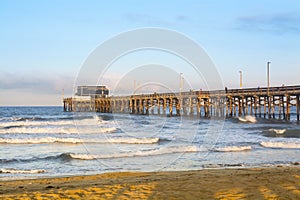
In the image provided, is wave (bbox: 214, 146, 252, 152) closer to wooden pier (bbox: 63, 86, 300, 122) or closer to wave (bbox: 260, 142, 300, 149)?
wave (bbox: 260, 142, 300, 149)

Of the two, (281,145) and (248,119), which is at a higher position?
(248,119)

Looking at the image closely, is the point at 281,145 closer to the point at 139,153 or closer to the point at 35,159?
the point at 139,153

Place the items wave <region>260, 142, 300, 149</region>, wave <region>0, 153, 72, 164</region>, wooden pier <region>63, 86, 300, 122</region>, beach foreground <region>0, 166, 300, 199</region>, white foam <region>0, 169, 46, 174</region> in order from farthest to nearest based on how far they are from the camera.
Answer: wooden pier <region>63, 86, 300, 122</region>, wave <region>260, 142, 300, 149</region>, wave <region>0, 153, 72, 164</region>, white foam <region>0, 169, 46, 174</region>, beach foreground <region>0, 166, 300, 199</region>

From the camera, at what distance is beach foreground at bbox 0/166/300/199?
25.2ft

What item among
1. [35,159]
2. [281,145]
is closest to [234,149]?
[281,145]

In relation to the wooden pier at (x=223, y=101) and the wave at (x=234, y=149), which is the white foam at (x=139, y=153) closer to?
the wave at (x=234, y=149)

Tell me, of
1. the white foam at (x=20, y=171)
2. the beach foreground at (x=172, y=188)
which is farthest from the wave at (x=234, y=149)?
the white foam at (x=20, y=171)

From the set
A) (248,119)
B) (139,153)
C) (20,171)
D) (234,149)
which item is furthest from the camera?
(248,119)

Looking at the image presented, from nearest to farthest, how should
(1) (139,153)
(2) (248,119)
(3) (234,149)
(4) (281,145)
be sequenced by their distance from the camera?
(1) (139,153) → (3) (234,149) → (4) (281,145) → (2) (248,119)

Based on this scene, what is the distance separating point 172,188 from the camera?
8422 millimetres

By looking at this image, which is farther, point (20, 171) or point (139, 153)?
point (139, 153)

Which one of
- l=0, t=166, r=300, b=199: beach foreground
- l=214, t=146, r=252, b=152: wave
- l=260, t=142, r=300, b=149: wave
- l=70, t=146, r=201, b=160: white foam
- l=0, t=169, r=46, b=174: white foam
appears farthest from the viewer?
l=260, t=142, r=300, b=149: wave

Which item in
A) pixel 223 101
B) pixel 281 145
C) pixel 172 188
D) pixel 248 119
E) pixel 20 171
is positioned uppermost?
pixel 223 101

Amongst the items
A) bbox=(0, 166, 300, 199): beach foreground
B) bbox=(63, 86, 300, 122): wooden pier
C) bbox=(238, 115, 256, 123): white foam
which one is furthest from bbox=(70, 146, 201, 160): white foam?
bbox=(238, 115, 256, 123): white foam
